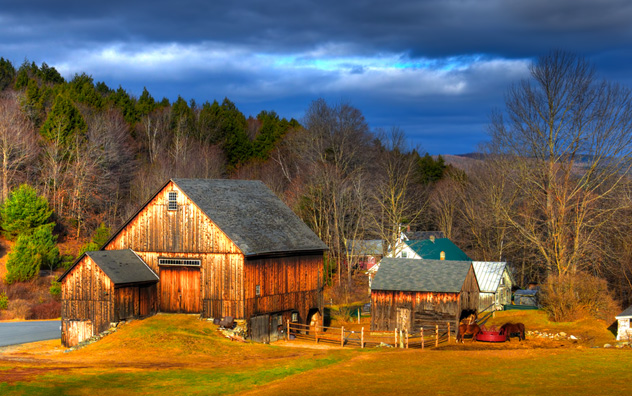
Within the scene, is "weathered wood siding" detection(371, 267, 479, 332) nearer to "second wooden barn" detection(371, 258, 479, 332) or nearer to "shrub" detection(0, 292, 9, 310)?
"second wooden barn" detection(371, 258, 479, 332)

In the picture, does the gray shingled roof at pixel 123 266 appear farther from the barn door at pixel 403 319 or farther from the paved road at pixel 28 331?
the barn door at pixel 403 319

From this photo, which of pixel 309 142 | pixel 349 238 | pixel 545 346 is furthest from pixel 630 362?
pixel 309 142

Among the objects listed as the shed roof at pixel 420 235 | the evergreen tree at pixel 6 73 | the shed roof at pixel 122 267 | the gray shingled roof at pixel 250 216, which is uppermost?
the evergreen tree at pixel 6 73

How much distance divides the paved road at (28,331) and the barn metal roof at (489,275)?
40318 millimetres

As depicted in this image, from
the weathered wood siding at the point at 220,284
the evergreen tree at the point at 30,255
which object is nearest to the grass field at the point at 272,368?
the weathered wood siding at the point at 220,284

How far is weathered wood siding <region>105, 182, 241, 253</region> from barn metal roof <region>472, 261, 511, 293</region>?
34390mm

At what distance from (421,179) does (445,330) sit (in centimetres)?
7824

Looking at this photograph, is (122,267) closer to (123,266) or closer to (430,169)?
(123,266)

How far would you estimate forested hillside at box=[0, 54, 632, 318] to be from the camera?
58.4m

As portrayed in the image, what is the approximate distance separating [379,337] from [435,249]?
34.3 meters

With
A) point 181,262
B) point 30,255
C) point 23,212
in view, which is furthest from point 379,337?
point 23,212

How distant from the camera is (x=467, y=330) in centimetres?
4659

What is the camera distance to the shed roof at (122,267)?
40594 mm

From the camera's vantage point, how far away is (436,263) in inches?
2023
